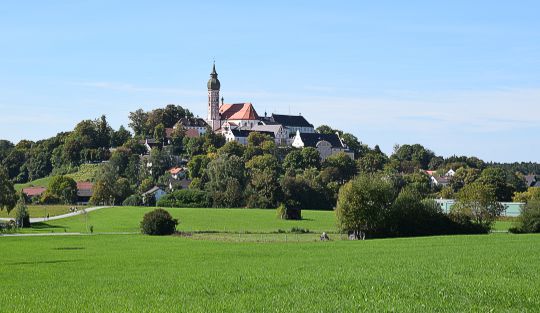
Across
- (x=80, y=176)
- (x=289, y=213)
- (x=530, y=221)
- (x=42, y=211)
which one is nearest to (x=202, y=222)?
(x=289, y=213)

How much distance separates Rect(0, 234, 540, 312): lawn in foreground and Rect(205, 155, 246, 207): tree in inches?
2808

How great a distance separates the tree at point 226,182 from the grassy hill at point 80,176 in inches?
1369

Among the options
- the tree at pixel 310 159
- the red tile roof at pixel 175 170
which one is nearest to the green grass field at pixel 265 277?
the red tile roof at pixel 175 170

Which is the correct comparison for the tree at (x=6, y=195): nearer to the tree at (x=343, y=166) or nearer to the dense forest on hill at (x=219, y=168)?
the dense forest on hill at (x=219, y=168)

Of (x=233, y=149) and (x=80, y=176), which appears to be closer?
(x=233, y=149)

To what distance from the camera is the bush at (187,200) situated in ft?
403

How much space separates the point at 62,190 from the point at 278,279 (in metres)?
112

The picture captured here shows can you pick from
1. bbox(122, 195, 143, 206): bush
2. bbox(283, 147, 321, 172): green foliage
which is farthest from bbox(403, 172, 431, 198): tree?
bbox(122, 195, 143, 206): bush

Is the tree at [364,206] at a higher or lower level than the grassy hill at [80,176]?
lower

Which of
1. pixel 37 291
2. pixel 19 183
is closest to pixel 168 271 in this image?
pixel 37 291

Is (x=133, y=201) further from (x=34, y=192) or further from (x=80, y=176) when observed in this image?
(x=80, y=176)

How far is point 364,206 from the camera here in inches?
2586

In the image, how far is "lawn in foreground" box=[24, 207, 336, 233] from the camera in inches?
3066

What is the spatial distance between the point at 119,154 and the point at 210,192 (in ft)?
139
